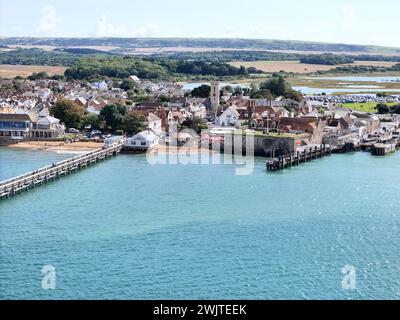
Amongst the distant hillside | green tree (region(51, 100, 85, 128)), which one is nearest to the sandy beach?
green tree (region(51, 100, 85, 128))

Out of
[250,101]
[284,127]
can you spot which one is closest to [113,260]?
[284,127]

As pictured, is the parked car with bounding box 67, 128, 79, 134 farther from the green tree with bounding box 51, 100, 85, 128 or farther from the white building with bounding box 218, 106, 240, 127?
the white building with bounding box 218, 106, 240, 127

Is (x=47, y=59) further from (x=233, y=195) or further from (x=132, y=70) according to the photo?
(x=233, y=195)

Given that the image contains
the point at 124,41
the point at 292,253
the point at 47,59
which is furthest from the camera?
the point at 124,41

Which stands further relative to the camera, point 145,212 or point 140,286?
point 145,212
